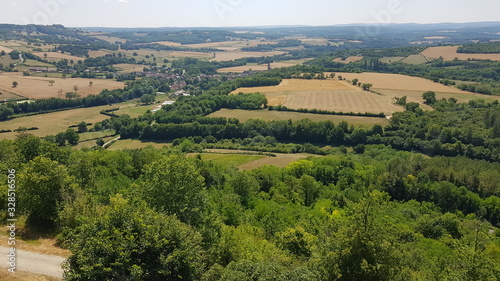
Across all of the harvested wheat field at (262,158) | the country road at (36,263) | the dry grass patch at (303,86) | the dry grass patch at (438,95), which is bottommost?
the harvested wheat field at (262,158)

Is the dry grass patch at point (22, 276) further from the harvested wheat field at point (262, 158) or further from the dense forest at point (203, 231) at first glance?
the harvested wheat field at point (262, 158)

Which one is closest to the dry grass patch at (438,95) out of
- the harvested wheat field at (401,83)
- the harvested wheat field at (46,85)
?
the harvested wheat field at (401,83)

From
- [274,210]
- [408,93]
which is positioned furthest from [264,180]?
[408,93]

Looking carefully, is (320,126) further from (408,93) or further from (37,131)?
(37,131)

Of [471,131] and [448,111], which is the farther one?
[448,111]

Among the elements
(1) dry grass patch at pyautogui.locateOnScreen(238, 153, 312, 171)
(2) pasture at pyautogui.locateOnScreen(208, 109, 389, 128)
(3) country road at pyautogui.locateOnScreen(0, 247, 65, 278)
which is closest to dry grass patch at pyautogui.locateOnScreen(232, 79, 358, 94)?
(2) pasture at pyautogui.locateOnScreen(208, 109, 389, 128)

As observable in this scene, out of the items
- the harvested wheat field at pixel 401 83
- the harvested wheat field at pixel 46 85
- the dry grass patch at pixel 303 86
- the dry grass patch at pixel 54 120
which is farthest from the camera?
the dry grass patch at pixel 303 86

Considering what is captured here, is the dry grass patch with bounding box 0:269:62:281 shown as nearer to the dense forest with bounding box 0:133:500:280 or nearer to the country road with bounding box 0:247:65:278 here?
the country road with bounding box 0:247:65:278
